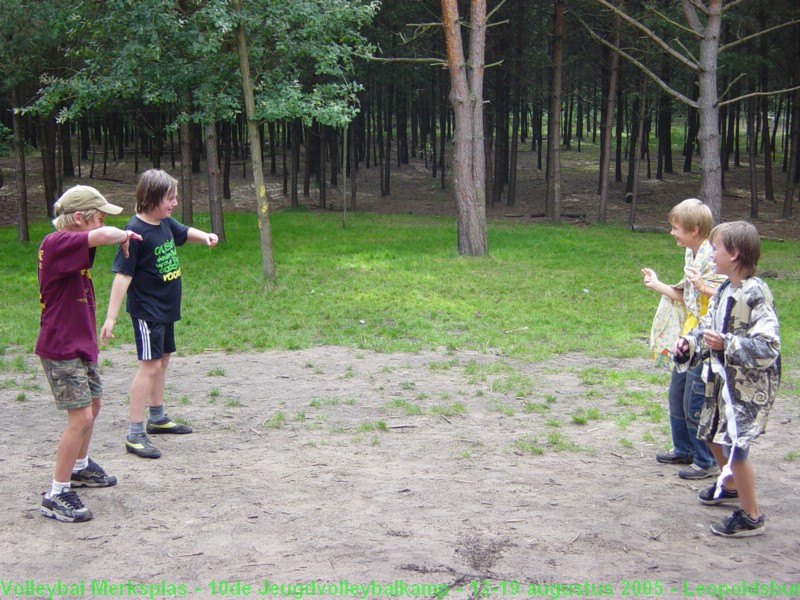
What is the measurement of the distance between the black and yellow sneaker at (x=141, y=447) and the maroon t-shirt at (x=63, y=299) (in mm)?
1136

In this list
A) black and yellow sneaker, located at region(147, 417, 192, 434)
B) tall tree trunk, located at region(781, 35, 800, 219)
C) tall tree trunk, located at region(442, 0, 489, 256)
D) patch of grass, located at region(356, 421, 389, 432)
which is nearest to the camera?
black and yellow sneaker, located at region(147, 417, 192, 434)

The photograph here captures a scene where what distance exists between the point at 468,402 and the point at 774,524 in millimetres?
2986

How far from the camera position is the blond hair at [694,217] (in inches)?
196

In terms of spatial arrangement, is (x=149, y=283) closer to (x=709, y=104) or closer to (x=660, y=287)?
(x=660, y=287)

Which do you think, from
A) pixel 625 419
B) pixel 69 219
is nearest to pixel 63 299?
pixel 69 219

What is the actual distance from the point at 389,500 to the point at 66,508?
1.75 m

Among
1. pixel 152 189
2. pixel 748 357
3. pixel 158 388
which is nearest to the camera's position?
pixel 748 357

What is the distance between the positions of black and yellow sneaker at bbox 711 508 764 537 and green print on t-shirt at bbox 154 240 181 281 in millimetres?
3683

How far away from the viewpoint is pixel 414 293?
1266 cm

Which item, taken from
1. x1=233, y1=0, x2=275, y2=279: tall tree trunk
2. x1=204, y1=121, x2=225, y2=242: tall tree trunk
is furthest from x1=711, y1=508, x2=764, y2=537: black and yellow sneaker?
x1=204, y1=121, x2=225, y2=242: tall tree trunk

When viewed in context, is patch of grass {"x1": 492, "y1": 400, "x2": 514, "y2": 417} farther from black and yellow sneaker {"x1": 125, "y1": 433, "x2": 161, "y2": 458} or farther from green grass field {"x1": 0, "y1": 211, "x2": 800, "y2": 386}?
black and yellow sneaker {"x1": 125, "y1": 433, "x2": 161, "y2": 458}

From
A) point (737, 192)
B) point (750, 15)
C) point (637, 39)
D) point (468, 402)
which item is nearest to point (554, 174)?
point (637, 39)

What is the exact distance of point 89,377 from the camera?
4660 millimetres

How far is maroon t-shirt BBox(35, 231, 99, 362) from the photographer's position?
433cm
